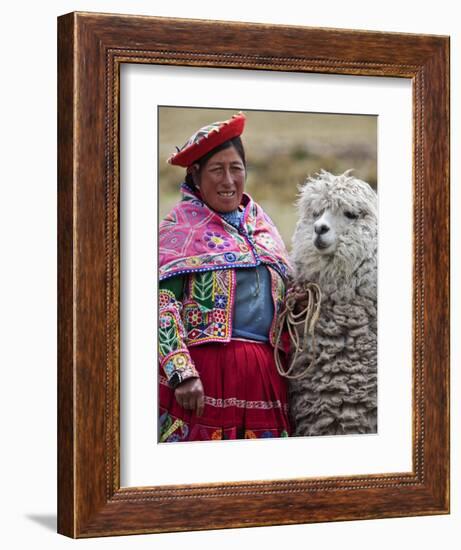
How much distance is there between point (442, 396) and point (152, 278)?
2.67ft

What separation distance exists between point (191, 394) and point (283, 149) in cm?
61

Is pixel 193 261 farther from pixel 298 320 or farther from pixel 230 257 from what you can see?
pixel 298 320

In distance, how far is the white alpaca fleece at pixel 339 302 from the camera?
11.0 ft

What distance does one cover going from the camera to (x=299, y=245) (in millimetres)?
3359

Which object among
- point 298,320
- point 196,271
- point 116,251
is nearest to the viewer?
point 116,251

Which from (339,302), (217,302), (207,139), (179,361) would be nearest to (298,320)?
(339,302)

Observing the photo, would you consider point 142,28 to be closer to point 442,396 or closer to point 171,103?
point 171,103

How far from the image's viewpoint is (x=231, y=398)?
10.7 feet

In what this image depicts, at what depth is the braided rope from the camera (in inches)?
131

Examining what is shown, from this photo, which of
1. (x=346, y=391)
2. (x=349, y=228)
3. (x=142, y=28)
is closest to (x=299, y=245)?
(x=349, y=228)

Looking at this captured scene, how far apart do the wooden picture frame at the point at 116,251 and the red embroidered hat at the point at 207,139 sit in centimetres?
13

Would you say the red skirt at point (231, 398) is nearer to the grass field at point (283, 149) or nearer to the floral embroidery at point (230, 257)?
the floral embroidery at point (230, 257)

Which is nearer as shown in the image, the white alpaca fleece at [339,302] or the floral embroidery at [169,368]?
the floral embroidery at [169,368]

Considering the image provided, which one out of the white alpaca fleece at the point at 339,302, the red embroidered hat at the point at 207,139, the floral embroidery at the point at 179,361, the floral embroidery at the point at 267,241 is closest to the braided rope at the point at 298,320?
the white alpaca fleece at the point at 339,302
